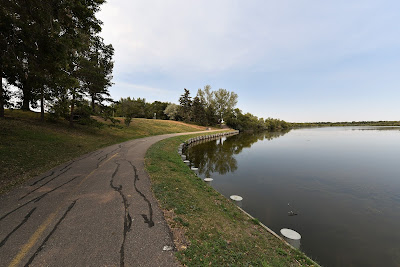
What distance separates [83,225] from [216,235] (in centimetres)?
363

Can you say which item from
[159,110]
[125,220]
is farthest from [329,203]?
[159,110]

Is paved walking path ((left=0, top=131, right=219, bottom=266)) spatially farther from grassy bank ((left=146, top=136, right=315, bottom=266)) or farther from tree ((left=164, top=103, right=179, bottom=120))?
tree ((left=164, top=103, right=179, bottom=120))

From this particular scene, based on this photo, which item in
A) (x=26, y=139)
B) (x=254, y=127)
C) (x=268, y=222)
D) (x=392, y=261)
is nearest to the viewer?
(x=392, y=261)

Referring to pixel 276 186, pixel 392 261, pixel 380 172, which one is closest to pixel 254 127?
pixel 380 172

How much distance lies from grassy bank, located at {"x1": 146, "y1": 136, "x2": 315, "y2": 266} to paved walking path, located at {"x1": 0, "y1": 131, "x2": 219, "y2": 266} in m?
0.38

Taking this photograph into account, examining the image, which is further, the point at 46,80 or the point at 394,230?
the point at 46,80

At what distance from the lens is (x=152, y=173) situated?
879 cm

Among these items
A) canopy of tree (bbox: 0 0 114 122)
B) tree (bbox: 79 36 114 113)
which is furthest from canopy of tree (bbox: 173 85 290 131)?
canopy of tree (bbox: 0 0 114 122)

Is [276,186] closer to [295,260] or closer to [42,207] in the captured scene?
[295,260]

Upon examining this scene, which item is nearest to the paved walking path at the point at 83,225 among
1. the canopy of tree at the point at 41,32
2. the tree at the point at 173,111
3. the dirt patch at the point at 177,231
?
the dirt patch at the point at 177,231

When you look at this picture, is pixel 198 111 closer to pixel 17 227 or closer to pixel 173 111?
pixel 173 111

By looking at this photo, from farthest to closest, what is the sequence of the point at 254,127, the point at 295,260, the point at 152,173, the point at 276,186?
the point at 254,127 → the point at 276,186 → the point at 152,173 → the point at 295,260

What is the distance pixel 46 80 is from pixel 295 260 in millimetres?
15892

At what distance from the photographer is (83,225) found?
4.32m
